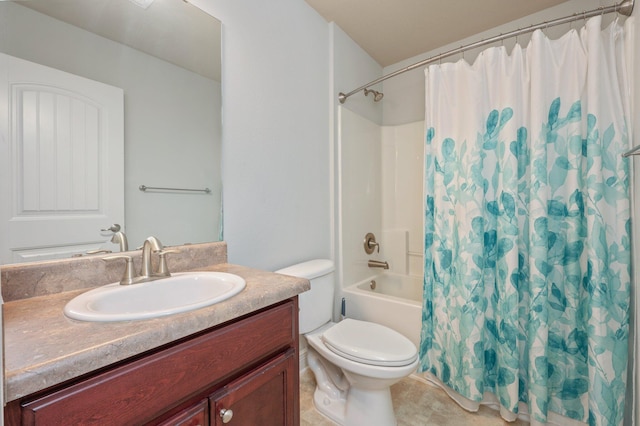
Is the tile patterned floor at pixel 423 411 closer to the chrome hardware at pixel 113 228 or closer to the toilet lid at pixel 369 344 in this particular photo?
the toilet lid at pixel 369 344

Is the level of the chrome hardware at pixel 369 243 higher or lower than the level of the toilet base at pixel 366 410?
higher

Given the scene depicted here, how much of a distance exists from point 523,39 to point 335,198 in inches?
66.9

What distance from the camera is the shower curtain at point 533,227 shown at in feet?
4.06

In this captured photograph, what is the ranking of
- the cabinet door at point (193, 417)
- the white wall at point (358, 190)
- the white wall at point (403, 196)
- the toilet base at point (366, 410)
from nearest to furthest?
the cabinet door at point (193, 417) < the toilet base at point (366, 410) < the white wall at point (358, 190) < the white wall at point (403, 196)

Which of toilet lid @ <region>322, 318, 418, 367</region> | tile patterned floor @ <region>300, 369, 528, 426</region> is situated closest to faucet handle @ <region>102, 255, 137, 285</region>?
toilet lid @ <region>322, 318, 418, 367</region>

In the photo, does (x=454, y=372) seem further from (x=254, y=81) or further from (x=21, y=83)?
(x=21, y=83)

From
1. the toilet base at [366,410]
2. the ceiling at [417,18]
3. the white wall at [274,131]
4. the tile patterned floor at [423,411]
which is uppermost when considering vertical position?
the ceiling at [417,18]

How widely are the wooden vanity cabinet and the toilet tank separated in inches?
21.7

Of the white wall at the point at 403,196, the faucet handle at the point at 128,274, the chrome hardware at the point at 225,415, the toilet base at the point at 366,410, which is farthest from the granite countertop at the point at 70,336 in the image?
the white wall at the point at 403,196

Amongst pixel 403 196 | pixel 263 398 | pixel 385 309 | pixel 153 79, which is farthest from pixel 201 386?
pixel 403 196

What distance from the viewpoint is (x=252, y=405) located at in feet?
2.74

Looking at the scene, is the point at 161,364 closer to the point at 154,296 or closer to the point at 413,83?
the point at 154,296

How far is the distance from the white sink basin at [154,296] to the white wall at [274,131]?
1.26 feet

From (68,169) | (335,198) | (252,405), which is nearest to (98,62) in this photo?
(68,169)
